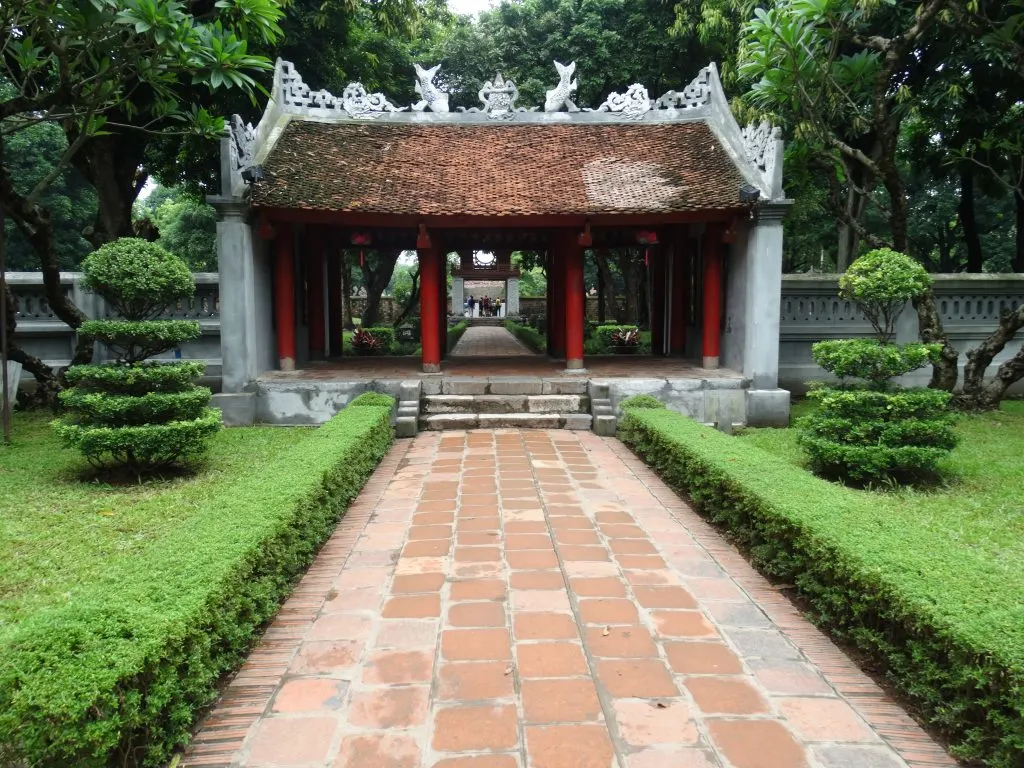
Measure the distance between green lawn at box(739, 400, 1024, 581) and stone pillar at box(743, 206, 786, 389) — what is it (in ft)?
3.18

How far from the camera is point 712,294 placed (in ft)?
36.2

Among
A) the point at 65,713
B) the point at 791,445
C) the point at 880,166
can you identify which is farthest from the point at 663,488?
the point at 880,166

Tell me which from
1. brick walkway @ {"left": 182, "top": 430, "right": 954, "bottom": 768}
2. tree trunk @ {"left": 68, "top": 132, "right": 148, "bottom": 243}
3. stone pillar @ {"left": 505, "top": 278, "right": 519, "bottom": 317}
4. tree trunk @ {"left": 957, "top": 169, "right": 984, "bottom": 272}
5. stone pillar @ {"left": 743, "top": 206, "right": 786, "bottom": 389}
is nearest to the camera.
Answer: brick walkway @ {"left": 182, "top": 430, "right": 954, "bottom": 768}

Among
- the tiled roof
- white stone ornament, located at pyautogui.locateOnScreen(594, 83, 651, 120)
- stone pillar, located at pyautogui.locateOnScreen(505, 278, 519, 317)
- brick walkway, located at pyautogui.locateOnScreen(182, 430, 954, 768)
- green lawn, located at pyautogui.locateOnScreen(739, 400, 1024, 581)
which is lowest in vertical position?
brick walkway, located at pyautogui.locateOnScreen(182, 430, 954, 768)

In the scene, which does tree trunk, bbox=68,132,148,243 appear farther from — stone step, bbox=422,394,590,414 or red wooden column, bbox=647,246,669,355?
red wooden column, bbox=647,246,669,355

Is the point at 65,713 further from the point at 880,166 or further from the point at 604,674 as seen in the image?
the point at 880,166

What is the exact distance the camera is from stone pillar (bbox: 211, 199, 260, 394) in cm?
955

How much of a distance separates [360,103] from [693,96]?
581 cm

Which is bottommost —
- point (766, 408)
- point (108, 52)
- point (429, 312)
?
point (766, 408)

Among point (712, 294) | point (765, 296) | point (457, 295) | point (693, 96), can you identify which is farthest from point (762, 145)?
point (457, 295)

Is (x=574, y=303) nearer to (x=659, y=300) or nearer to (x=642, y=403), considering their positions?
(x=642, y=403)

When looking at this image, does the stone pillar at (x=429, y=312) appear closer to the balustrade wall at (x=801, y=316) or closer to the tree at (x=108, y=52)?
the balustrade wall at (x=801, y=316)

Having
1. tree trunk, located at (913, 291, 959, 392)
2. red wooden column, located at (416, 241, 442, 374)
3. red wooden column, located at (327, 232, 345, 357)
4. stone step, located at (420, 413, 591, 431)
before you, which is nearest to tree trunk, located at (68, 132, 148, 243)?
red wooden column, located at (327, 232, 345, 357)

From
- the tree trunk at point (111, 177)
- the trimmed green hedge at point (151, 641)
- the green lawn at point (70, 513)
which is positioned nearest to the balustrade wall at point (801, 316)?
the tree trunk at point (111, 177)
